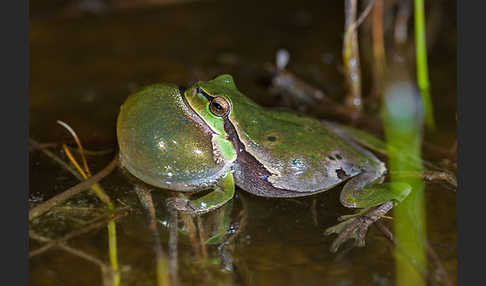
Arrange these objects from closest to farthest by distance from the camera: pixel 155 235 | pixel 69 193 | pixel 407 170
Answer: pixel 155 235 < pixel 69 193 < pixel 407 170

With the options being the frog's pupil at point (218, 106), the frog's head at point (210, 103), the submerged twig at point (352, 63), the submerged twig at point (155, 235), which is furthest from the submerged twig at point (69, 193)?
the submerged twig at point (352, 63)

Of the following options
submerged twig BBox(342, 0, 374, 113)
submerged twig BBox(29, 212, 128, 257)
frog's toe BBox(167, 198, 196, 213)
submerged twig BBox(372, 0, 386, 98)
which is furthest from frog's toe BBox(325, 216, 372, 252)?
submerged twig BBox(372, 0, 386, 98)

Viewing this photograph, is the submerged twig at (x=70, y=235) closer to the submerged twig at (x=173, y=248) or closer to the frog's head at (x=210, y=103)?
the submerged twig at (x=173, y=248)

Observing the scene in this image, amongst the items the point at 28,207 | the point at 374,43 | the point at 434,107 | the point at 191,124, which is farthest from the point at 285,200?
the point at 374,43

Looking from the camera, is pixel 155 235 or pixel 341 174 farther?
pixel 341 174

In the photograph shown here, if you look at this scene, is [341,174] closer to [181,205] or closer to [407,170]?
[407,170]

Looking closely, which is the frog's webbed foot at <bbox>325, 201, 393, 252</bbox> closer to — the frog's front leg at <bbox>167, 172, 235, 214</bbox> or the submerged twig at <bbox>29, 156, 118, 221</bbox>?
the frog's front leg at <bbox>167, 172, 235, 214</bbox>

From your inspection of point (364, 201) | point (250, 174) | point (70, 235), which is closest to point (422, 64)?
point (364, 201)
